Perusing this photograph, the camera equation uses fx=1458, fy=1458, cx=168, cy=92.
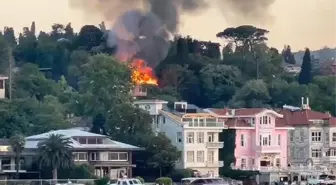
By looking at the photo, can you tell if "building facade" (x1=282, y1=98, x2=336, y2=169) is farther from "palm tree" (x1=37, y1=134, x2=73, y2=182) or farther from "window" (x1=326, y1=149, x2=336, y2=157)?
"palm tree" (x1=37, y1=134, x2=73, y2=182)

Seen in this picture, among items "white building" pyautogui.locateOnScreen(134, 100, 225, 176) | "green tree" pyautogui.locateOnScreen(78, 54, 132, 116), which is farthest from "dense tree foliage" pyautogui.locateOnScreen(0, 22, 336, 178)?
"white building" pyautogui.locateOnScreen(134, 100, 225, 176)

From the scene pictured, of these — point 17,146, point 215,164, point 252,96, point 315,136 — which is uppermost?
point 252,96

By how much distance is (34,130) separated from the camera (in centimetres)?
11056

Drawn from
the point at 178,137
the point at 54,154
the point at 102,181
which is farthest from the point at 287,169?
the point at 54,154

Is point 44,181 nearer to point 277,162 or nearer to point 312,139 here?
point 277,162

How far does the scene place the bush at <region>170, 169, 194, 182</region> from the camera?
104 metres

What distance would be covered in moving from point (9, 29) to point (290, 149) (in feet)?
218

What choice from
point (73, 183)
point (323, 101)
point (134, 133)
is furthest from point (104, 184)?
point (323, 101)

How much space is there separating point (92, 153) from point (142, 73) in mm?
32801

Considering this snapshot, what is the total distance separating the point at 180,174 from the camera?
104 metres

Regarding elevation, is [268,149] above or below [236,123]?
below

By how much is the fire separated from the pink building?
542 inches

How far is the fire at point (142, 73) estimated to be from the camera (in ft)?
423

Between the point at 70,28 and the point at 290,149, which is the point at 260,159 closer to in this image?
the point at 290,149
